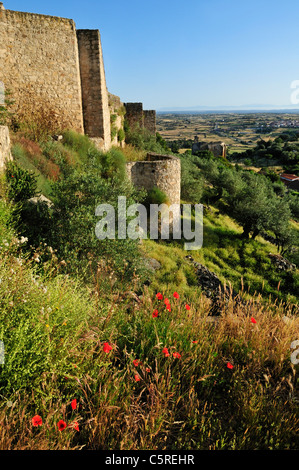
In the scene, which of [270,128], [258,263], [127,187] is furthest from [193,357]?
[270,128]

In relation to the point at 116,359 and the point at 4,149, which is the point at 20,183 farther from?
the point at 116,359

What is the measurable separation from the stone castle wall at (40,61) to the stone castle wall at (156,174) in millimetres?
3524

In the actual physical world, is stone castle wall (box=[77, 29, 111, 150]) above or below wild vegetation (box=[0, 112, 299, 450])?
above

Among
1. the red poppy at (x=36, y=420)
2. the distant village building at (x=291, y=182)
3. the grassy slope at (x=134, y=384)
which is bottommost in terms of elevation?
the distant village building at (x=291, y=182)

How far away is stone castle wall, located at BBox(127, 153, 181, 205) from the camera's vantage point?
1192cm

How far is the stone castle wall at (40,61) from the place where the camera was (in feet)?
32.8

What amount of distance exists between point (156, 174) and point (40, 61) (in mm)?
6107

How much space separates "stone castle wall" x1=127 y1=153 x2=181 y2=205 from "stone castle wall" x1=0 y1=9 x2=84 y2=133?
3524 mm

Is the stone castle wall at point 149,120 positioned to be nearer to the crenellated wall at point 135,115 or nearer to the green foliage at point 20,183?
the crenellated wall at point 135,115

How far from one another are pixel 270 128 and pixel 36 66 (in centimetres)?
14248

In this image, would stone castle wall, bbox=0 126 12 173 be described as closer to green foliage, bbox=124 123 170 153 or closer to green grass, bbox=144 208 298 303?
green grass, bbox=144 208 298 303

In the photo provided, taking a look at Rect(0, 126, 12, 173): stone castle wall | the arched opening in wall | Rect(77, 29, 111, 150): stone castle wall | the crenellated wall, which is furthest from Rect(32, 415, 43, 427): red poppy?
the crenellated wall

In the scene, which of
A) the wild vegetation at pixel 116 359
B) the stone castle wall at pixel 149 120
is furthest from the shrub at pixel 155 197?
the stone castle wall at pixel 149 120

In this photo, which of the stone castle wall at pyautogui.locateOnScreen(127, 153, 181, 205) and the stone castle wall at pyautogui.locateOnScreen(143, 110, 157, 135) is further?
the stone castle wall at pyautogui.locateOnScreen(143, 110, 157, 135)
